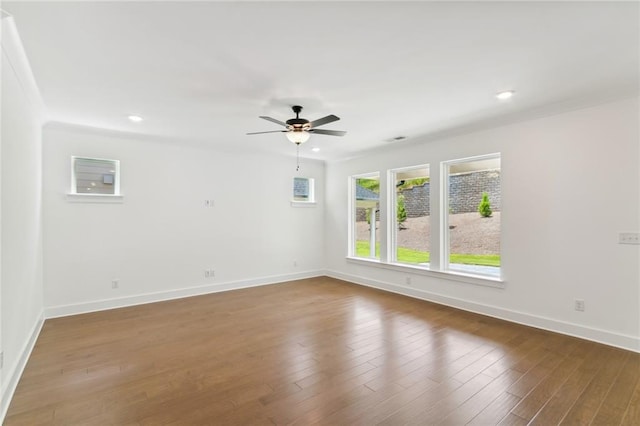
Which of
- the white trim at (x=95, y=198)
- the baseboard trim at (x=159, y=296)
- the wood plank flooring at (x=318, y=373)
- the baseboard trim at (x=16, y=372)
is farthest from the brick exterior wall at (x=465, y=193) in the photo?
the baseboard trim at (x=16, y=372)

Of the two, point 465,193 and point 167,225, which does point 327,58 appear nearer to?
point 465,193

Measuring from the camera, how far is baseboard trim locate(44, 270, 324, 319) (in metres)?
4.22

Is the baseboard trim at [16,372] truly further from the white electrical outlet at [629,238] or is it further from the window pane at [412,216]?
the white electrical outlet at [629,238]

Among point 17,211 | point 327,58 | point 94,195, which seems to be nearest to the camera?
point 327,58

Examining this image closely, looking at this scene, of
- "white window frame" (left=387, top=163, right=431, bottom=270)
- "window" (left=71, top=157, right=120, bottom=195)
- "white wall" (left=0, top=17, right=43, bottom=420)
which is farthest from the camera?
"white window frame" (left=387, top=163, right=431, bottom=270)

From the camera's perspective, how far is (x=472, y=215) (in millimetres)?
4527

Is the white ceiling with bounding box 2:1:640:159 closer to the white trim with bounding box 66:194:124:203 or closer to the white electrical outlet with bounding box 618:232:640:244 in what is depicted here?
the white trim with bounding box 66:194:124:203

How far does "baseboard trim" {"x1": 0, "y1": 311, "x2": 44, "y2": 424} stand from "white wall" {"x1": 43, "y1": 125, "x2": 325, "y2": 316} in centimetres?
110

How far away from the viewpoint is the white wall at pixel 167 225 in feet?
14.0

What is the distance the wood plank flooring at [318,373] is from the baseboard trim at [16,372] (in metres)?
0.06

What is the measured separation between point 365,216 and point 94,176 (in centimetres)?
476

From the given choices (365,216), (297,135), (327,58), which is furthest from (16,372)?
(365,216)

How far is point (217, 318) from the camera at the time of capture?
4.13 meters

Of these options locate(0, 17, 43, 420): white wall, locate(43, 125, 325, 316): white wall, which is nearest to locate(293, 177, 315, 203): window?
locate(43, 125, 325, 316): white wall
